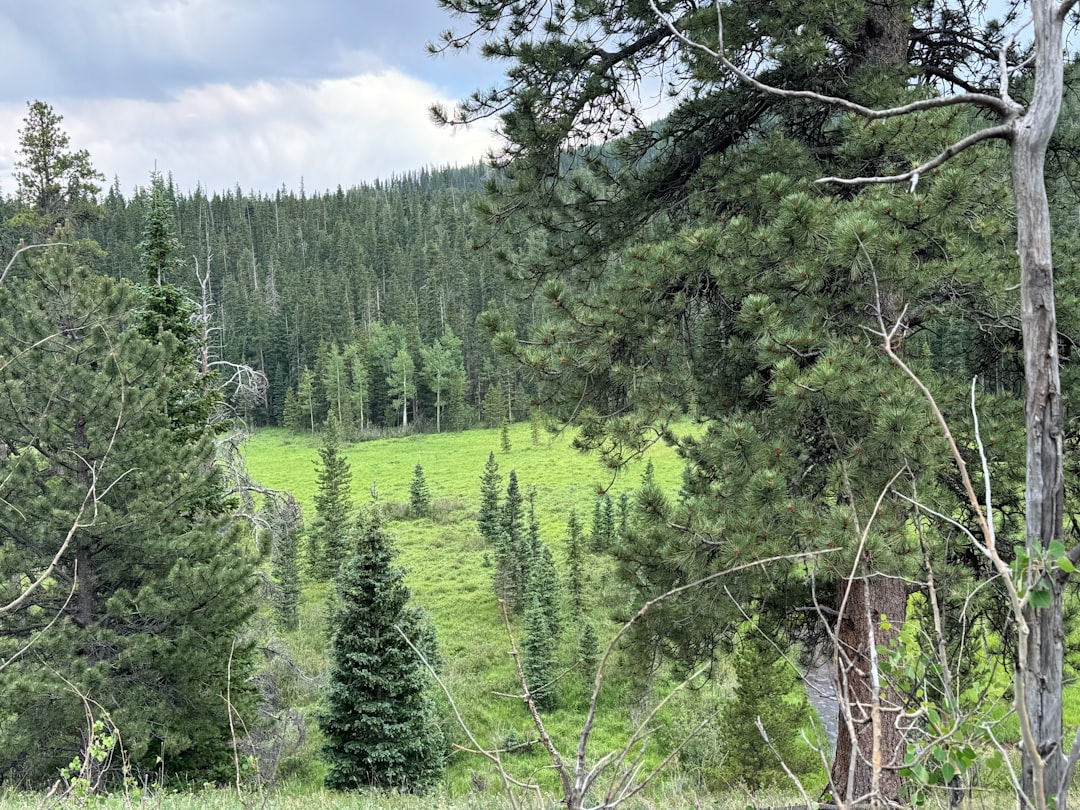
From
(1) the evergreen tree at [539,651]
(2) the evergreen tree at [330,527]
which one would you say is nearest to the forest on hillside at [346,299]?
(2) the evergreen tree at [330,527]

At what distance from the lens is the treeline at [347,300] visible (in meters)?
57.0

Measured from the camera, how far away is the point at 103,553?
792cm

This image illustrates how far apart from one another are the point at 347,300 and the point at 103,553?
61.8 m

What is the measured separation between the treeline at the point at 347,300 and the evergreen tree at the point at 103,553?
26459 millimetres

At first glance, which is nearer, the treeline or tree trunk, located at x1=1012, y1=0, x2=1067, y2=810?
tree trunk, located at x1=1012, y1=0, x2=1067, y2=810

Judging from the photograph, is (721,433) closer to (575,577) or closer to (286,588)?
(575,577)

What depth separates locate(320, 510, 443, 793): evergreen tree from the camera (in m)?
10.0

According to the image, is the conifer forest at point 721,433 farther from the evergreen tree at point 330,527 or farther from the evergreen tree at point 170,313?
the evergreen tree at point 330,527

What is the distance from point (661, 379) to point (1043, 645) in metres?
3.65

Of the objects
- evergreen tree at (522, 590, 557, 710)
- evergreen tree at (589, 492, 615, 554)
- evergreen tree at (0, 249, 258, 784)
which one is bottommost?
evergreen tree at (522, 590, 557, 710)

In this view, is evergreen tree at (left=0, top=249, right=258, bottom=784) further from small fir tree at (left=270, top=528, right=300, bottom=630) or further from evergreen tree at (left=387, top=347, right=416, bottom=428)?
evergreen tree at (left=387, top=347, right=416, bottom=428)

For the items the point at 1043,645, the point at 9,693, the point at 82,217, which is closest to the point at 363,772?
the point at 9,693

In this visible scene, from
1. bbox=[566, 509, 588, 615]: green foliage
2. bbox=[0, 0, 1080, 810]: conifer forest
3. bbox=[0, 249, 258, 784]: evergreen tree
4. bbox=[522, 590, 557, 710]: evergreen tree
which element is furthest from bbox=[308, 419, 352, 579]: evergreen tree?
bbox=[0, 249, 258, 784]: evergreen tree

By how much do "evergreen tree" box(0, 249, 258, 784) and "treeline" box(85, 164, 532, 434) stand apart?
86.8 ft
